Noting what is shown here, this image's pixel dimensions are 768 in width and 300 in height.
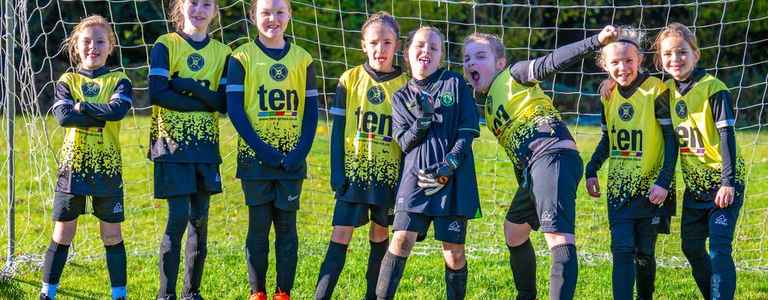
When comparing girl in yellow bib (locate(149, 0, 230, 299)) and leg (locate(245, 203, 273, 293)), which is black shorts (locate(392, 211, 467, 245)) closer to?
leg (locate(245, 203, 273, 293))

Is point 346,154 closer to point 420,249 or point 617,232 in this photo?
point 617,232

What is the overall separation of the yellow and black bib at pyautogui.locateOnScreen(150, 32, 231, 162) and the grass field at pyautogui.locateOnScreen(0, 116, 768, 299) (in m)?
1.07

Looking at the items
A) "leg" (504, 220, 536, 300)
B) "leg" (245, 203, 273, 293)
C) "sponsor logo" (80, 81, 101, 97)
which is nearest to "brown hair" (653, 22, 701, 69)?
"leg" (504, 220, 536, 300)

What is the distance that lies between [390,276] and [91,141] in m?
1.78

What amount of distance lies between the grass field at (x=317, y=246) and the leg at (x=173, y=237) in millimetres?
653

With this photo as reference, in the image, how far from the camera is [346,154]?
544 cm

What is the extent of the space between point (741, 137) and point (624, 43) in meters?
5.13

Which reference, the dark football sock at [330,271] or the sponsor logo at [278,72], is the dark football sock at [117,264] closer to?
the dark football sock at [330,271]

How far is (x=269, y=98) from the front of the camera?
5.41m

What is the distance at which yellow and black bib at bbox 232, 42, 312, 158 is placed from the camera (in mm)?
5406

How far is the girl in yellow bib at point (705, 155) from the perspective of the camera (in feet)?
17.6

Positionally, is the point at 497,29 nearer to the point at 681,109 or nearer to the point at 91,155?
the point at 681,109

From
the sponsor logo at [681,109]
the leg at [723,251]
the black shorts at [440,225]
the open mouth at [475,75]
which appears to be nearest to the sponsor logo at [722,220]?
the leg at [723,251]

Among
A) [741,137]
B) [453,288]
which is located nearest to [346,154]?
[453,288]
